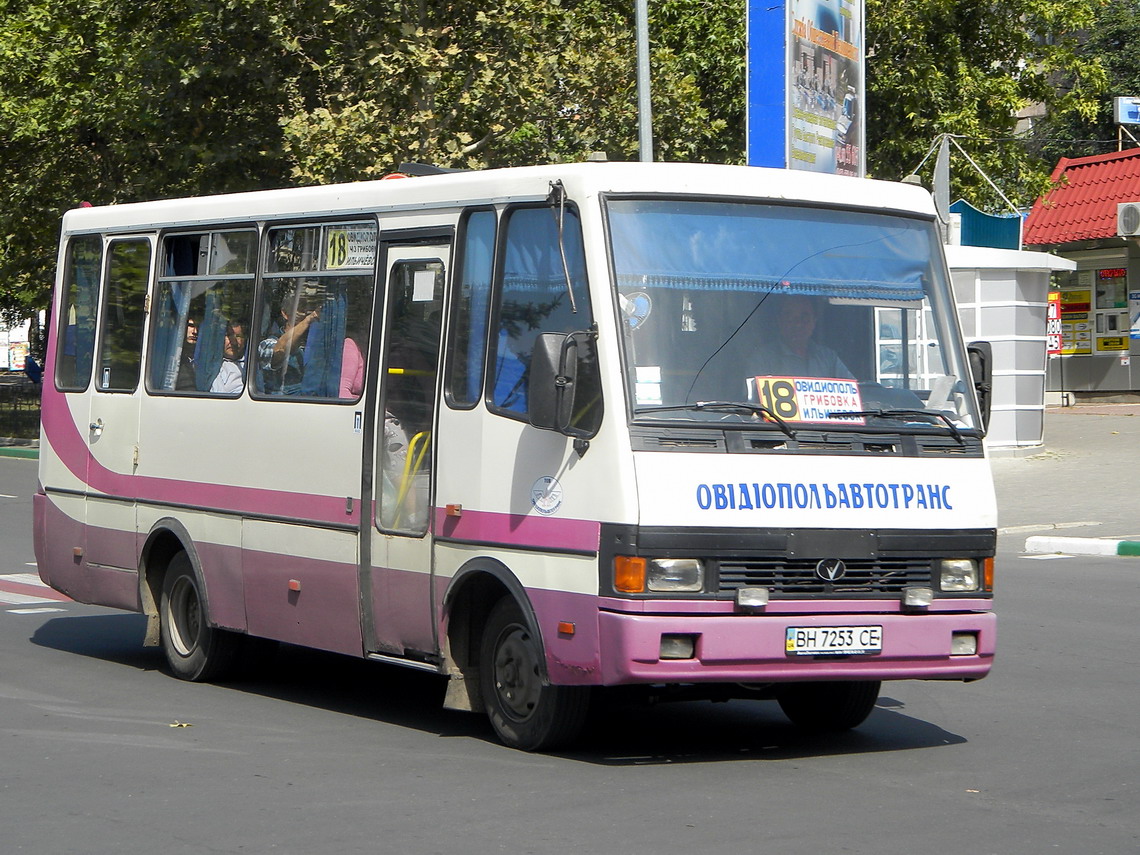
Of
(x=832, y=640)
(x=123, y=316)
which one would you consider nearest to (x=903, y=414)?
(x=832, y=640)

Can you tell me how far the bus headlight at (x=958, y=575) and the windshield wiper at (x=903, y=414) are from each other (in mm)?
525

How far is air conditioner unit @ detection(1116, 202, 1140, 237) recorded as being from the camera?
3170 centimetres

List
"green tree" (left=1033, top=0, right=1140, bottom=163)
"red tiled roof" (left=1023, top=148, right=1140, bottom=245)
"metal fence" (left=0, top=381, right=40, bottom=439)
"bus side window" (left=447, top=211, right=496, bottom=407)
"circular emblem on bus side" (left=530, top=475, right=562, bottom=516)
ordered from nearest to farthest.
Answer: "circular emblem on bus side" (left=530, top=475, right=562, bottom=516), "bus side window" (left=447, top=211, right=496, bottom=407), "red tiled roof" (left=1023, top=148, right=1140, bottom=245), "metal fence" (left=0, top=381, right=40, bottom=439), "green tree" (left=1033, top=0, right=1140, bottom=163)

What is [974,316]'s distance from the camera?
81.2 feet

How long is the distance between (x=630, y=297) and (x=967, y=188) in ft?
91.7

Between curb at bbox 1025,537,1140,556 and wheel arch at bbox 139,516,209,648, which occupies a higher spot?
curb at bbox 1025,537,1140,556

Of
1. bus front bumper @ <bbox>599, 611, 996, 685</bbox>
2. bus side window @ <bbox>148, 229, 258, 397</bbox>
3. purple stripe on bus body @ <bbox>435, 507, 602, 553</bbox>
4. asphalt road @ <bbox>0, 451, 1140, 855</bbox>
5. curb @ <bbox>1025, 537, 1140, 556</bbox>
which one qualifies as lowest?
asphalt road @ <bbox>0, 451, 1140, 855</bbox>

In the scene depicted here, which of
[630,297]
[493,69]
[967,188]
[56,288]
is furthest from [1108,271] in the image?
[630,297]

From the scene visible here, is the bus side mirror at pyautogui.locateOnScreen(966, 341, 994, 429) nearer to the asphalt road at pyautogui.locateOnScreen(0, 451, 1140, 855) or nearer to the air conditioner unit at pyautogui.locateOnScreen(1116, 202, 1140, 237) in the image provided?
the asphalt road at pyautogui.locateOnScreen(0, 451, 1140, 855)

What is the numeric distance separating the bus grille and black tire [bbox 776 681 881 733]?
2.83 feet

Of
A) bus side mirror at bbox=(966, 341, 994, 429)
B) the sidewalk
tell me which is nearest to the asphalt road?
bus side mirror at bbox=(966, 341, 994, 429)

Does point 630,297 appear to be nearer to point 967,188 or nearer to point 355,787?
point 355,787

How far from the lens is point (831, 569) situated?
24.0 feet

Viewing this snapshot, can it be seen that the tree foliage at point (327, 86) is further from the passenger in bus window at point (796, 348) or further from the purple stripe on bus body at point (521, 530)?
the passenger in bus window at point (796, 348)
